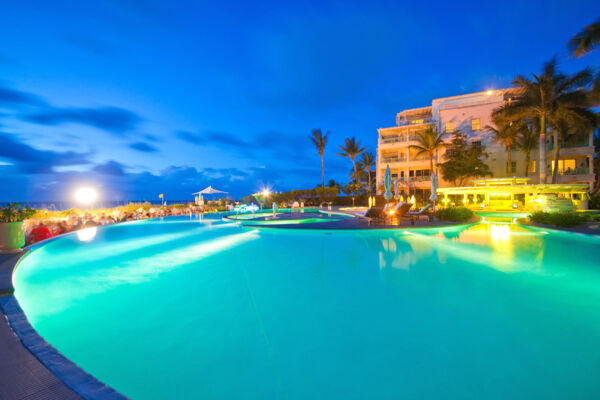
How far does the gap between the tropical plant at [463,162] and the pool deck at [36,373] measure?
2979 cm

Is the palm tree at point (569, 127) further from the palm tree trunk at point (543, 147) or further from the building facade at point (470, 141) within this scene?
the building facade at point (470, 141)

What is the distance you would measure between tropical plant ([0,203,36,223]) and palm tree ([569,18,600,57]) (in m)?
22.3

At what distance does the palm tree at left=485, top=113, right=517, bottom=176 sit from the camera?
22659 millimetres

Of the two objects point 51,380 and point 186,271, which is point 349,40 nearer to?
point 186,271

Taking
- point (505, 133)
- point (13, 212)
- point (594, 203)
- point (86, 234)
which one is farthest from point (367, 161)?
point (13, 212)

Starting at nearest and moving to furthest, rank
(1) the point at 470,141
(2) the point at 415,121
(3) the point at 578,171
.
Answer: (3) the point at 578,171 < (1) the point at 470,141 < (2) the point at 415,121

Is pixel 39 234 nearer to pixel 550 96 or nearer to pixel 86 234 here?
pixel 86 234

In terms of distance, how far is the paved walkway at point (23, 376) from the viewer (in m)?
1.50

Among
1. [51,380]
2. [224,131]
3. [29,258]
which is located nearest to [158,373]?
[51,380]

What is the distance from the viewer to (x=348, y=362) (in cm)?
257

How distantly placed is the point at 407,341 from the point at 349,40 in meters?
33.4

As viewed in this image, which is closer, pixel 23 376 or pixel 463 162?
pixel 23 376

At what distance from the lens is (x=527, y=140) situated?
2466 cm

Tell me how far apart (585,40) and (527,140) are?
1491cm
